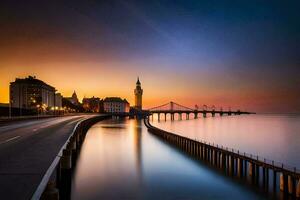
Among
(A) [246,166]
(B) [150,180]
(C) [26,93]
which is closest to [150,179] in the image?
(B) [150,180]

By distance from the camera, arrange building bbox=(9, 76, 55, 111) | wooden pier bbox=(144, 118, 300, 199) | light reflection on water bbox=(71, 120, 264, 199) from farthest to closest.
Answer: building bbox=(9, 76, 55, 111) → light reflection on water bbox=(71, 120, 264, 199) → wooden pier bbox=(144, 118, 300, 199)

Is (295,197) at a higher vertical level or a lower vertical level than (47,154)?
lower

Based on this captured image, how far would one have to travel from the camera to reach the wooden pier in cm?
2602

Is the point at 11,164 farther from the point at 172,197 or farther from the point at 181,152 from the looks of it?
the point at 181,152

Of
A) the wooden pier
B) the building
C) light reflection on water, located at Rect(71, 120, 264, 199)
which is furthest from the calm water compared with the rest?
the building

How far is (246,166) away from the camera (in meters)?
35.3

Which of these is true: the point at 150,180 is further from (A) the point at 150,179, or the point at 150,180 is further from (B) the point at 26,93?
(B) the point at 26,93

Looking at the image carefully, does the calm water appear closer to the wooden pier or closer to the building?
the wooden pier

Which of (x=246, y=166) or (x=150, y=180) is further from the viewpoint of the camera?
(x=246, y=166)

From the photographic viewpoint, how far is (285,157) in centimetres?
6022

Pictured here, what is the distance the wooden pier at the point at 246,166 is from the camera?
85.4 feet

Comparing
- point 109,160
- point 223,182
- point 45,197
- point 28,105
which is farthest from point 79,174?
point 28,105

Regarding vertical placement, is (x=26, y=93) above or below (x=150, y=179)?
above

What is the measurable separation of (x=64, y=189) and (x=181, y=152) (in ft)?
133
